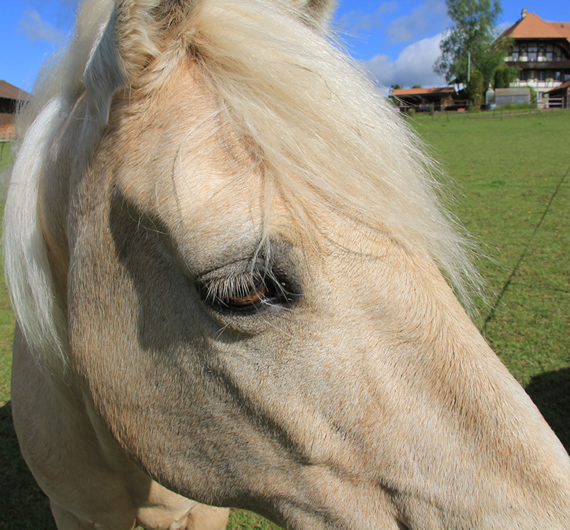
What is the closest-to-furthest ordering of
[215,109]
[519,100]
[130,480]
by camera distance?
[215,109] → [130,480] → [519,100]

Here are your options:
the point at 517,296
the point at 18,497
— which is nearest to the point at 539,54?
the point at 517,296

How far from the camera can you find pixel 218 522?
97.5 inches

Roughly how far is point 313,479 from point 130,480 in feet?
3.65

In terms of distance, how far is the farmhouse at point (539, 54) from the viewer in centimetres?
6700

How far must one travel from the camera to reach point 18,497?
10.5 feet

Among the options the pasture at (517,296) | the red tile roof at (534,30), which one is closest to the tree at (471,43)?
the red tile roof at (534,30)

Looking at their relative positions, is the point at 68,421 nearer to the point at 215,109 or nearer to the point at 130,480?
the point at 130,480

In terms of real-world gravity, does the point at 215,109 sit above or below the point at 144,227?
above

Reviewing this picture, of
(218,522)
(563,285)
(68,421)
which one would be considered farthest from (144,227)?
(563,285)

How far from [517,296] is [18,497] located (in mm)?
5227

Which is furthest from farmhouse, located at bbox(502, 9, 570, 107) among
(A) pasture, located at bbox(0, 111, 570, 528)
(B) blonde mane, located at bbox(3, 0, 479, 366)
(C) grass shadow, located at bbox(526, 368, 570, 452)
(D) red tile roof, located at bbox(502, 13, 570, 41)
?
(B) blonde mane, located at bbox(3, 0, 479, 366)

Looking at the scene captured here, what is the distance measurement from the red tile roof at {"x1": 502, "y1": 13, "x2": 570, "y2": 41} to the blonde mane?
80.0 meters

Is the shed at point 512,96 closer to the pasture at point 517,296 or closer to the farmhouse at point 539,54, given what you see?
the farmhouse at point 539,54

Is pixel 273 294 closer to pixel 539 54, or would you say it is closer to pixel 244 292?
pixel 244 292
